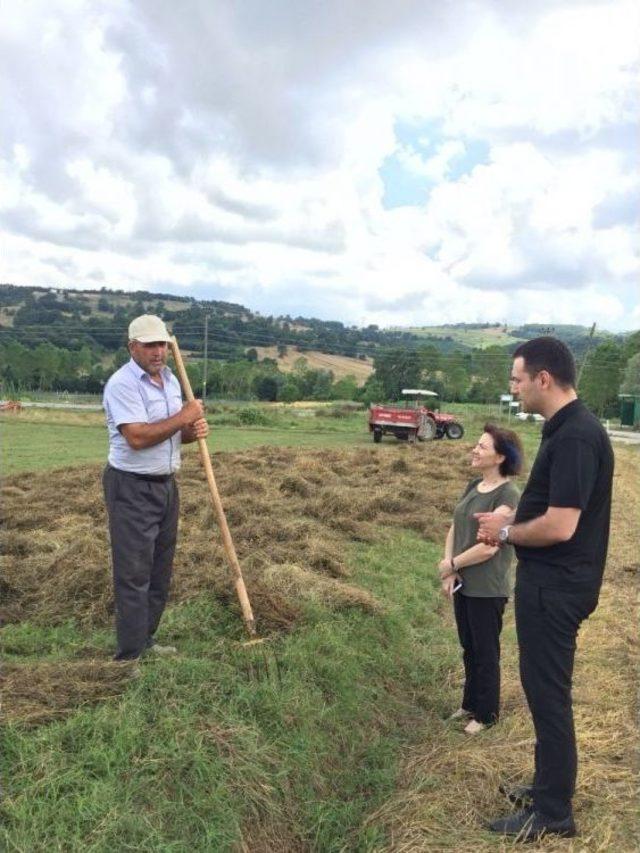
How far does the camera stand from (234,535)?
7176 millimetres

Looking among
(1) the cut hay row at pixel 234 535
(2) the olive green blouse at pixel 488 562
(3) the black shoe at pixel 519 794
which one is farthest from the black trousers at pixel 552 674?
(1) the cut hay row at pixel 234 535

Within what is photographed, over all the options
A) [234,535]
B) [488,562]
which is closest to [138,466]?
[488,562]

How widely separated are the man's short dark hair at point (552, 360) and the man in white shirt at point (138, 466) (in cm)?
196

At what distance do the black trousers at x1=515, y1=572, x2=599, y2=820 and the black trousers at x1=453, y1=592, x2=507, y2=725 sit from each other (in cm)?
85

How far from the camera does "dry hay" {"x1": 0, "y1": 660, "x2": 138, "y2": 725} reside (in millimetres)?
3215

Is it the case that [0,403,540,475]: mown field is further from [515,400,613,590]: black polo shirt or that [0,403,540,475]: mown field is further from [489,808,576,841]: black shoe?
[515,400,613,590]: black polo shirt

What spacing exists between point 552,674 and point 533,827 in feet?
2.39

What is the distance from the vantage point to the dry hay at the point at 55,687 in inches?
127

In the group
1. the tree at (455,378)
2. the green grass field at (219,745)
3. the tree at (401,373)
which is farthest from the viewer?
the tree at (401,373)

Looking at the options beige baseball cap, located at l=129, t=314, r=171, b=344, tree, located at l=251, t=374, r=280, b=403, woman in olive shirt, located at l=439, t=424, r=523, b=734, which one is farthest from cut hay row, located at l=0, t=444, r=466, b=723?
tree, located at l=251, t=374, r=280, b=403

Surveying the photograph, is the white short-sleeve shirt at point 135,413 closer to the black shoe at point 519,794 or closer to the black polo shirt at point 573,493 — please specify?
the black polo shirt at point 573,493

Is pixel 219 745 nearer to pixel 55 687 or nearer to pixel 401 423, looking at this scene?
pixel 55 687

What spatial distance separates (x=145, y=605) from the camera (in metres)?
3.94

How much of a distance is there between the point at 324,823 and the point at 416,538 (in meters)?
5.64
